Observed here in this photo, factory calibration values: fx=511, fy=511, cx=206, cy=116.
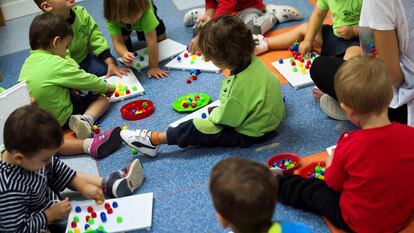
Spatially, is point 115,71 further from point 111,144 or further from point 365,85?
point 365,85

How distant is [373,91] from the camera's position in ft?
3.91

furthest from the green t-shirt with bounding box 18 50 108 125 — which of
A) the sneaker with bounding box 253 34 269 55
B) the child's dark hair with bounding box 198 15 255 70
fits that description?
the sneaker with bounding box 253 34 269 55

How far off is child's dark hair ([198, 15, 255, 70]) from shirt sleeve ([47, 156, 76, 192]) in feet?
1.96

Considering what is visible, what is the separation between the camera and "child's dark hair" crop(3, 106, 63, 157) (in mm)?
1314

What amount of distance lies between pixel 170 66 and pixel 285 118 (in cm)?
75

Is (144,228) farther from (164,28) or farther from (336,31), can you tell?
(164,28)

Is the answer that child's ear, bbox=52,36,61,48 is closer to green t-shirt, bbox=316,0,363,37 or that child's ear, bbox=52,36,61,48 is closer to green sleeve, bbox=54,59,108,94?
green sleeve, bbox=54,59,108,94

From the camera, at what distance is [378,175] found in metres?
1.22

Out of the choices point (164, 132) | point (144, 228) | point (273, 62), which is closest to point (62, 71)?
point (164, 132)

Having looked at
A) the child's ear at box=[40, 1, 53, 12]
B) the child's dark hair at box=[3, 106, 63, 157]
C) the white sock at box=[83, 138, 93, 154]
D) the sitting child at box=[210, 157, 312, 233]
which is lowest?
the white sock at box=[83, 138, 93, 154]

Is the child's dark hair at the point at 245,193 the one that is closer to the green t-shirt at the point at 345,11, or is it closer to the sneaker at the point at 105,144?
the sneaker at the point at 105,144

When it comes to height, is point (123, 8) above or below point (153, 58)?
above

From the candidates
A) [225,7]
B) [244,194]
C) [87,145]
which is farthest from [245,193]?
[225,7]

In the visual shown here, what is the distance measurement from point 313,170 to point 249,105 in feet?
1.02
